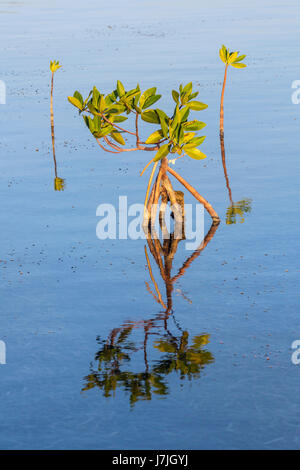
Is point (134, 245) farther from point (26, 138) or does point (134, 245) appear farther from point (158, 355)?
point (26, 138)

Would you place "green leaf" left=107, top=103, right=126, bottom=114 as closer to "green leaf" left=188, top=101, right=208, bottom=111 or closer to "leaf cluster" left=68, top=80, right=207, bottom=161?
"leaf cluster" left=68, top=80, right=207, bottom=161

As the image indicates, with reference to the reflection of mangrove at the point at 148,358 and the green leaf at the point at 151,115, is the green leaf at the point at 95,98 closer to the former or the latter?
the green leaf at the point at 151,115

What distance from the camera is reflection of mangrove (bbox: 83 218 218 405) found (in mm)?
27812

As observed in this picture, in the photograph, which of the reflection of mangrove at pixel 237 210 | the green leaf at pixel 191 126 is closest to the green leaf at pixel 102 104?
the green leaf at pixel 191 126

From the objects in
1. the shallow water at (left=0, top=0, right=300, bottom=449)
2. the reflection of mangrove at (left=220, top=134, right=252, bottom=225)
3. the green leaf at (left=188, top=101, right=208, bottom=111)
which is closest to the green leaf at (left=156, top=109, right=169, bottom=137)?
the green leaf at (left=188, top=101, right=208, bottom=111)

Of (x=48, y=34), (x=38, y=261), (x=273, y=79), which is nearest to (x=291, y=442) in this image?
(x=38, y=261)

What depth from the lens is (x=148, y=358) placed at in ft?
98.0

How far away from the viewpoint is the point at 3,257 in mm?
41250

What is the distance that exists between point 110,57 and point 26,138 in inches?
1673

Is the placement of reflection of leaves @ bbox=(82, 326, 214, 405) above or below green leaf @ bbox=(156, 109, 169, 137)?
below

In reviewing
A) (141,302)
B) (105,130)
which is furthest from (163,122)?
(141,302)

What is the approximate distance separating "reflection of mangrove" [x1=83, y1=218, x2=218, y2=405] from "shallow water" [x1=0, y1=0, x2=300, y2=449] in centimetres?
7

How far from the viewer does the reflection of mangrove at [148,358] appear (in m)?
27.8

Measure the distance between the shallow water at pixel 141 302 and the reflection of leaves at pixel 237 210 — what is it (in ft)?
1.53
